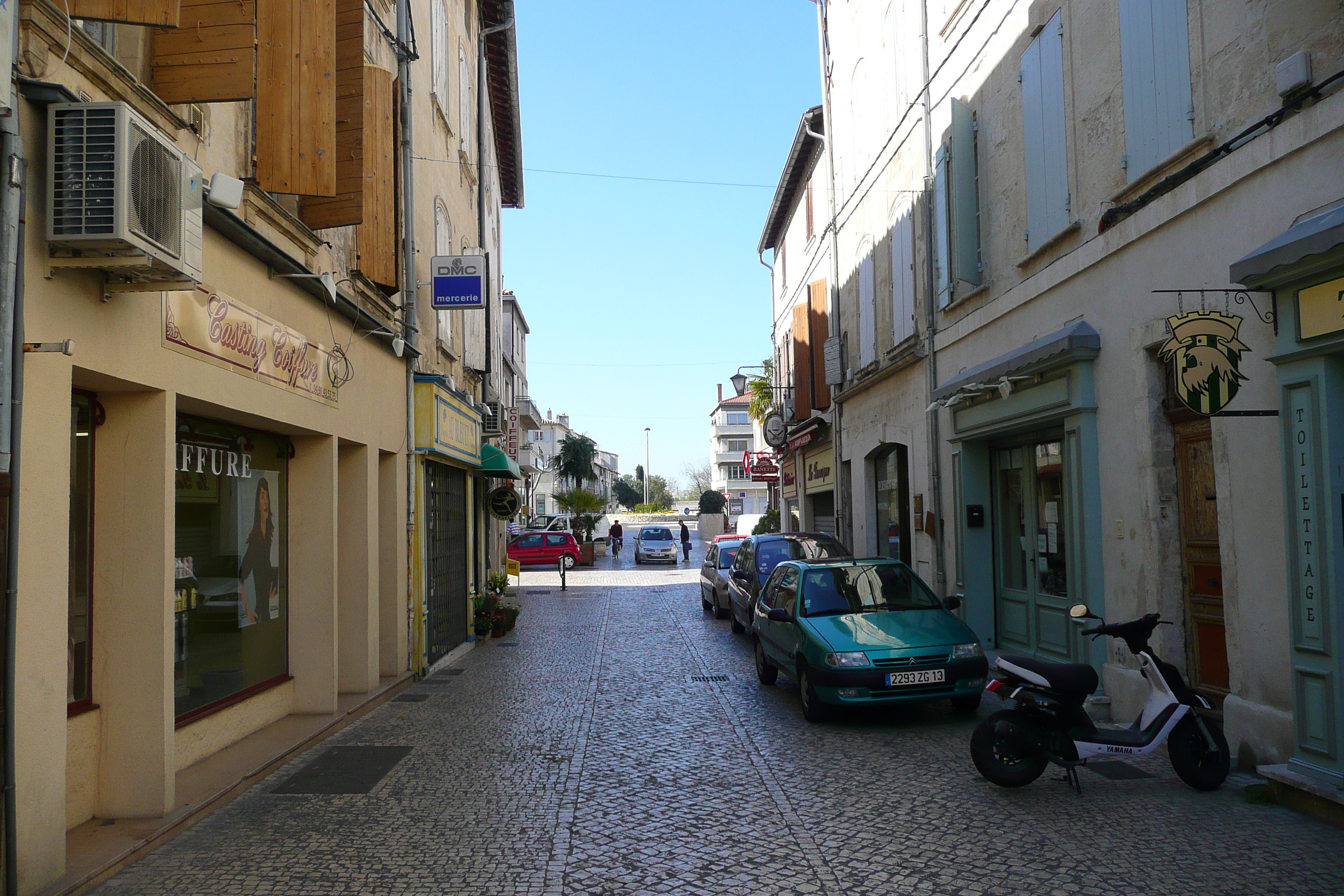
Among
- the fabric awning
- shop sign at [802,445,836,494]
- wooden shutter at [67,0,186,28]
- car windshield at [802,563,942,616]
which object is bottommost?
car windshield at [802,563,942,616]

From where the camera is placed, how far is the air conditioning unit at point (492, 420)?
717 inches

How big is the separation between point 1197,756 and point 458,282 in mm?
9884

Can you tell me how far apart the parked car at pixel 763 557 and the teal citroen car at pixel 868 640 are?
12.4 ft

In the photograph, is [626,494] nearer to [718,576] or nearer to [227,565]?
[718,576]

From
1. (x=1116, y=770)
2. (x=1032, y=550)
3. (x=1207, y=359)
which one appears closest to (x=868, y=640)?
(x=1116, y=770)

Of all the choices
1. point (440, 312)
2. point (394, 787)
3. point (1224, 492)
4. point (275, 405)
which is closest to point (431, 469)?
point (440, 312)

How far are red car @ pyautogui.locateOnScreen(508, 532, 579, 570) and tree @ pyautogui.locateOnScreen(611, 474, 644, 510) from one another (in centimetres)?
8240

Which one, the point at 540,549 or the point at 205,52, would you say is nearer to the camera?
the point at 205,52

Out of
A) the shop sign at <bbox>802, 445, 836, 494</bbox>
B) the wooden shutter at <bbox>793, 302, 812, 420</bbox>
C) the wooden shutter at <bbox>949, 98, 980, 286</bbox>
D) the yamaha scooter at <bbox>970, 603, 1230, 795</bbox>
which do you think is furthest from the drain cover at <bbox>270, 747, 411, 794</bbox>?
the wooden shutter at <bbox>793, 302, 812, 420</bbox>

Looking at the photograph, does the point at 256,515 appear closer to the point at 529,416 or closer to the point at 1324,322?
the point at 1324,322

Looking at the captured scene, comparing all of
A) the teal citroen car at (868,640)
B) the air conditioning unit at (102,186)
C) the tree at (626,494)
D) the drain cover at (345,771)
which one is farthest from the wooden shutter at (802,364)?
the tree at (626,494)

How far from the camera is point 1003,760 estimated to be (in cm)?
629

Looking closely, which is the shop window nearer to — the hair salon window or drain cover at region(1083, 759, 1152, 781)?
the hair salon window

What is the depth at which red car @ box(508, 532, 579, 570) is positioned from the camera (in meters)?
35.5
